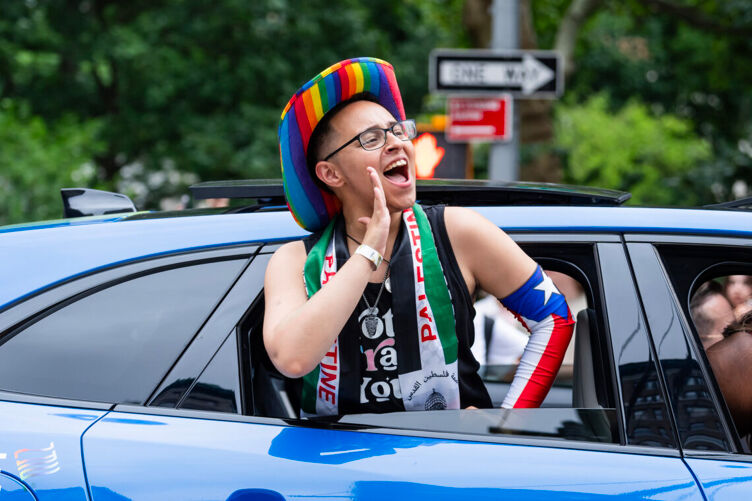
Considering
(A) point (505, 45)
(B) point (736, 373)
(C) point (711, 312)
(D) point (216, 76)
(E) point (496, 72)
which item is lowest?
(B) point (736, 373)

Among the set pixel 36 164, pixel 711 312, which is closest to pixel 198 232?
pixel 711 312

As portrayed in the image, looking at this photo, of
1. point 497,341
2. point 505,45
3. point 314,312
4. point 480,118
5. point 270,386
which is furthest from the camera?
point 505,45

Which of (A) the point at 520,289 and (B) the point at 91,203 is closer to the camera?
(A) the point at 520,289

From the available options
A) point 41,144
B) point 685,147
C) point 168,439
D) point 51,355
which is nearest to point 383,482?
point 168,439

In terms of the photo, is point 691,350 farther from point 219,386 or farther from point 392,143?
point 219,386

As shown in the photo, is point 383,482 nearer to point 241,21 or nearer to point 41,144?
point 41,144

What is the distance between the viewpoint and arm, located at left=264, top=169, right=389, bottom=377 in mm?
1595

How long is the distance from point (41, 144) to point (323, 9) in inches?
223

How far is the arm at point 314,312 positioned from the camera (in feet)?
5.23

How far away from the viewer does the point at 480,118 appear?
6.32 meters

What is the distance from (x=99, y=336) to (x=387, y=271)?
608 millimetres

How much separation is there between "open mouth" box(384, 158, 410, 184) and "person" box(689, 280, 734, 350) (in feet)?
2.41

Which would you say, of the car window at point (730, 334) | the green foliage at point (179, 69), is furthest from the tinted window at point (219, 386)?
the green foliage at point (179, 69)

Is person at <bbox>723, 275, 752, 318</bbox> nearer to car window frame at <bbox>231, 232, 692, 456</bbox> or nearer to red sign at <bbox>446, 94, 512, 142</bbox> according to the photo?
car window frame at <bbox>231, 232, 692, 456</bbox>
